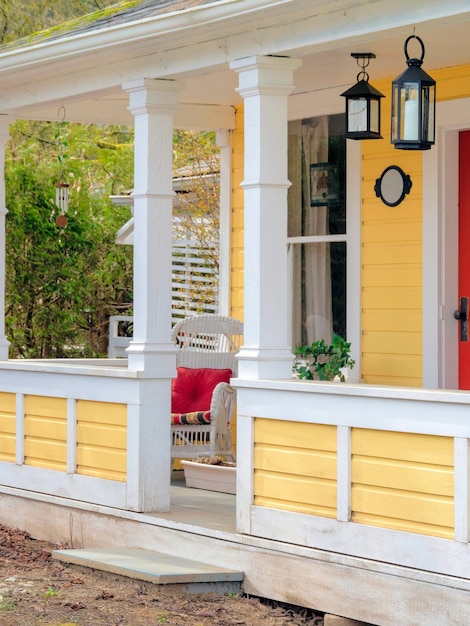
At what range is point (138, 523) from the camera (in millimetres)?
7246

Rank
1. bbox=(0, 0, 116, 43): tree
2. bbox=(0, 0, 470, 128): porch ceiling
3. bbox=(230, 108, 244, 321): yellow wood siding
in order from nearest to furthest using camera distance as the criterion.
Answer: bbox=(0, 0, 470, 128): porch ceiling < bbox=(230, 108, 244, 321): yellow wood siding < bbox=(0, 0, 116, 43): tree

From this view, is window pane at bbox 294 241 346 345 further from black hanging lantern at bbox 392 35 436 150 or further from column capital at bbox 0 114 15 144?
black hanging lantern at bbox 392 35 436 150

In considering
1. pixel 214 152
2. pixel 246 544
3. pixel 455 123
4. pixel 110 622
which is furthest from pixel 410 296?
pixel 214 152

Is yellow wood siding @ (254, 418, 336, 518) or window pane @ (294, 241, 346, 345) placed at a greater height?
window pane @ (294, 241, 346, 345)

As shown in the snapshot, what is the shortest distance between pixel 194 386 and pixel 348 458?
343 centimetres

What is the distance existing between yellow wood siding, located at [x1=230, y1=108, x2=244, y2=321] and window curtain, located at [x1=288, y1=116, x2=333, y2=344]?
75 centimetres

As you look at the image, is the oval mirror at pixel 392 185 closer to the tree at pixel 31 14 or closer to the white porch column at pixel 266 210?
the white porch column at pixel 266 210

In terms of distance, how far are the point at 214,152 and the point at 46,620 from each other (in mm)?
12104

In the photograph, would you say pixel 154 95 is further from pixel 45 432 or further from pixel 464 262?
pixel 45 432

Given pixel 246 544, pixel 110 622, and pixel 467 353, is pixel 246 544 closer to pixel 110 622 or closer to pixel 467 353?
pixel 110 622

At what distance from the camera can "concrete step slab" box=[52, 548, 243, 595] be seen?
253 inches

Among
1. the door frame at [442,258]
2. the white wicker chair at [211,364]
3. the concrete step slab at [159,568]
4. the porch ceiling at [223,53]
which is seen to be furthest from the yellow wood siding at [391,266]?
the concrete step slab at [159,568]

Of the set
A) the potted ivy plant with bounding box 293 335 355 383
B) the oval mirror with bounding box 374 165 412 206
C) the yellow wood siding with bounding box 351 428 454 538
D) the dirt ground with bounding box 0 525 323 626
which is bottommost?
the dirt ground with bounding box 0 525 323 626

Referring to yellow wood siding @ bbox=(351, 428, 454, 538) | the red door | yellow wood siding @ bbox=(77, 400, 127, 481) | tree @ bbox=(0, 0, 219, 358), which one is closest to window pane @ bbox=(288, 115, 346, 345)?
the red door
